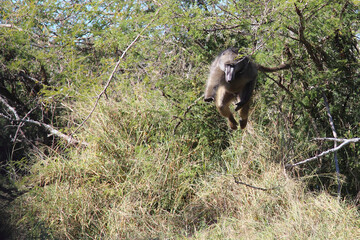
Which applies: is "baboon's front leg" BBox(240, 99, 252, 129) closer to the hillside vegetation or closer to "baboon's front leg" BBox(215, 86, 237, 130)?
"baboon's front leg" BBox(215, 86, 237, 130)

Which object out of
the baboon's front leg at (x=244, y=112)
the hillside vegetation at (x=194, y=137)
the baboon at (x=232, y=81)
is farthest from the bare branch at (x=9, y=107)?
the baboon's front leg at (x=244, y=112)

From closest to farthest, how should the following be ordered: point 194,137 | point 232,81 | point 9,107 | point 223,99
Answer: point 232,81 < point 223,99 < point 194,137 < point 9,107

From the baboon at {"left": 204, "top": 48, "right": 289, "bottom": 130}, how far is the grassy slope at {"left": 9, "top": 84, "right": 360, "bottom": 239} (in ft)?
3.08

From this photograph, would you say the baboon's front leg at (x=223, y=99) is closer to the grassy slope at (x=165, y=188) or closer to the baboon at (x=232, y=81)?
the baboon at (x=232, y=81)

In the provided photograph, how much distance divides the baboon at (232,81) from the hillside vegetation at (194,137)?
0.22 meters

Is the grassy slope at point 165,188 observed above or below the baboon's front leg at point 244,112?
below

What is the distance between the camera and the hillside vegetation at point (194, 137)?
5.59m

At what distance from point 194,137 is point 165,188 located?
1.12m

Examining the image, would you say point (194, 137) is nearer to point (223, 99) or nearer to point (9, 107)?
point (223, 99)

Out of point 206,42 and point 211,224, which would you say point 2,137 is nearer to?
point 206,42

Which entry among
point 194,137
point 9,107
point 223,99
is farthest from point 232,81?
point 9,107

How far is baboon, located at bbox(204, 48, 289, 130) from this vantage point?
552 centimetres

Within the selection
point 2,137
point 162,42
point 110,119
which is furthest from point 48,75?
point 162,42

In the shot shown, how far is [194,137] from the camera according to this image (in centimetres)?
721
